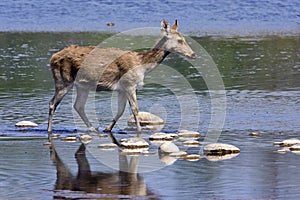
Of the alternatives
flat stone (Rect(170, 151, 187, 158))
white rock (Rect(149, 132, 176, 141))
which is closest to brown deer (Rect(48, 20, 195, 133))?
white rock (Rect(149, 132, 176, 141))

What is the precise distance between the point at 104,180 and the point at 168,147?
2036 mm

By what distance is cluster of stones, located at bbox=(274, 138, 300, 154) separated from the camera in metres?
13.0

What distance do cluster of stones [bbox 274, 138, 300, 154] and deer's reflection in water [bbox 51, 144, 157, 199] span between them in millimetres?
2330

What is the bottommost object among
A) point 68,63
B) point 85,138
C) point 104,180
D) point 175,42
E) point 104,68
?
point 85,138

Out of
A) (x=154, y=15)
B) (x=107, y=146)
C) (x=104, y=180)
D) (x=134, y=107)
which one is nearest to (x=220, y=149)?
(x=107, y=146)

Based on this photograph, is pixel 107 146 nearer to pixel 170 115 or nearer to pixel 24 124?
pixel 24 124

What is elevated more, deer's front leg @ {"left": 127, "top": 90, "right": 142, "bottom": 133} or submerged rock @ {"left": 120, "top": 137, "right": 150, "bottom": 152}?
deer's front leg @ {"left": 127, "top": 90, "right": 142, "bottom": 133}

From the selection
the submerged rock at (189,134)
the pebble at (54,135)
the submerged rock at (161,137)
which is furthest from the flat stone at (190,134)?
the pebble at (54,135)

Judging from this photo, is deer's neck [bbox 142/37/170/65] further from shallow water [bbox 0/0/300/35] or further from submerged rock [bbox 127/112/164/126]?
shallow water [bbox 0/0/300/35]

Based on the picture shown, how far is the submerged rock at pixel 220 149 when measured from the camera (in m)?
12.8

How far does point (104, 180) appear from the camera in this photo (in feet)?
36.8

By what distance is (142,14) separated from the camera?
38.0 meters

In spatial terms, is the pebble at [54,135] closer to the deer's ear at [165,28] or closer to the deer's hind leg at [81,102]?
the deer's hind leg at [81,102]

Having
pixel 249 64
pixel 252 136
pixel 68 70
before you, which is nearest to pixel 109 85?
pixel 68 70
